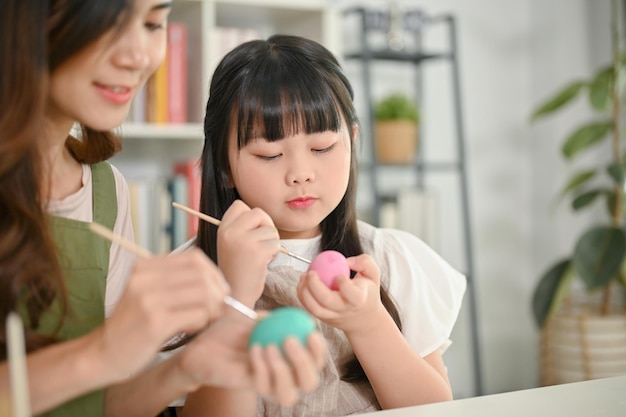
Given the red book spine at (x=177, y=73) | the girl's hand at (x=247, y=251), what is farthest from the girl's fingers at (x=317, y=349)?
the red book spine at (x=177, y=73)

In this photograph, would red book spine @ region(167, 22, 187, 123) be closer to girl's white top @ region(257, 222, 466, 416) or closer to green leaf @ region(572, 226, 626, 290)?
girl's white top @ region(257, 222, 466, 416)

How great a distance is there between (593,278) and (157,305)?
87.9 inches

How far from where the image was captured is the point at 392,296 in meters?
1.27

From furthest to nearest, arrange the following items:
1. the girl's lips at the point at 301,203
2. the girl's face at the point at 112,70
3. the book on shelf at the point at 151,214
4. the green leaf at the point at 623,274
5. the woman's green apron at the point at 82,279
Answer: the green leaf at the point at 623,274, the book on shelf at the point at 151,214, the girl's lips at the point at 301,203, the woman's green apron at the point at 82,279, the girl's face at the point at 112,70

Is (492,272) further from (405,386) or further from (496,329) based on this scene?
(405,386)

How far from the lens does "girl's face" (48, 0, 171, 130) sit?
2.54 feet

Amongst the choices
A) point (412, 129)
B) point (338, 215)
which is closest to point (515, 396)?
point (338, 215)

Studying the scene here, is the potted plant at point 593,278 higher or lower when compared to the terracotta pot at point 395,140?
lower

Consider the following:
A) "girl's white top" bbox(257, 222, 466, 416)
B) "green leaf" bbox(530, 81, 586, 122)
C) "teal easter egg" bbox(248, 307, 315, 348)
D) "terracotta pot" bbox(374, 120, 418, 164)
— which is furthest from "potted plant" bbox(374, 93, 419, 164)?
"teal easter egg" bbox(248, 307, 315, 348)

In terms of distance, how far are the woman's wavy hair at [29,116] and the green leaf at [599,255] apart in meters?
2.15

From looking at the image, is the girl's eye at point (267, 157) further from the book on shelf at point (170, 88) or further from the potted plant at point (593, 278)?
the potted plant at point (593, 278)

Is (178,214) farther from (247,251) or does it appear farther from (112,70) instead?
(112,70)

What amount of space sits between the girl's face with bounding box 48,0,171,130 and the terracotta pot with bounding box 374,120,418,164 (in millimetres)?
2205

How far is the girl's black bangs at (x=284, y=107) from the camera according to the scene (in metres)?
1.15
